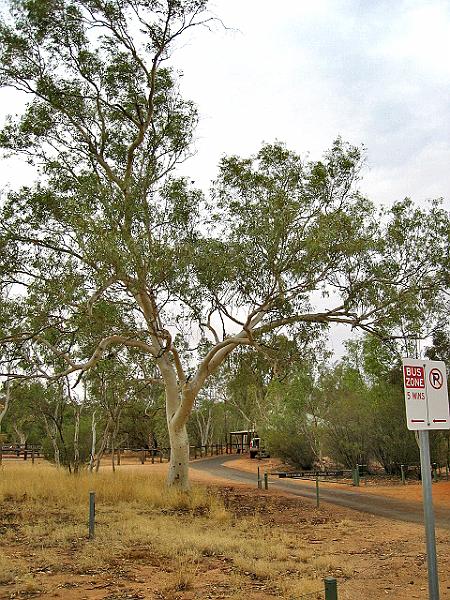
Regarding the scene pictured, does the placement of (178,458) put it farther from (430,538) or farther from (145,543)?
(430,538)

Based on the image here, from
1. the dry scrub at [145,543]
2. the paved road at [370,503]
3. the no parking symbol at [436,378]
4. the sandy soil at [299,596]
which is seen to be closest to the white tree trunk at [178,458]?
the dry scrub at [145,543]

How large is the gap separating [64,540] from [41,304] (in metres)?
9.61

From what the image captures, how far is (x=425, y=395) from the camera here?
196 inches

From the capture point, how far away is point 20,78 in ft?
64.4

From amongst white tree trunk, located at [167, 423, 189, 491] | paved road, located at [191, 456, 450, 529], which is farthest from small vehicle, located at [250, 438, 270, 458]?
white tree trunk, located at [167, 423, 189, 491]

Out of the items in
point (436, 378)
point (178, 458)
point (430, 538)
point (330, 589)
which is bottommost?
point (330, 589)

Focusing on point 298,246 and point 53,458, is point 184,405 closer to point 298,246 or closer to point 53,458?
point 298,246

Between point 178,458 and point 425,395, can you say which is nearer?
point 425,395

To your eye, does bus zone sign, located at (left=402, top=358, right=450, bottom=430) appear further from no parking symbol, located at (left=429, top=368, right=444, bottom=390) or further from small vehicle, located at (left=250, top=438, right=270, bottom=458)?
small vehicle, located at (left=250, top=438, right=270, bottom=458)

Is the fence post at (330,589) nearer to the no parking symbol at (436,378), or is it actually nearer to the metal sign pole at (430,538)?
the metal sign pole at (430,538)

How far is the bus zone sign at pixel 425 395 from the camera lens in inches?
190

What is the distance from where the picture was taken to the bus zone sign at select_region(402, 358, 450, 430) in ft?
15.8

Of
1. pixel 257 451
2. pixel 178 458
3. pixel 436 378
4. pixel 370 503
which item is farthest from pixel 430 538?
pixel 257 451

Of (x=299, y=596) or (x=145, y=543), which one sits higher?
(x=299, y=596)
